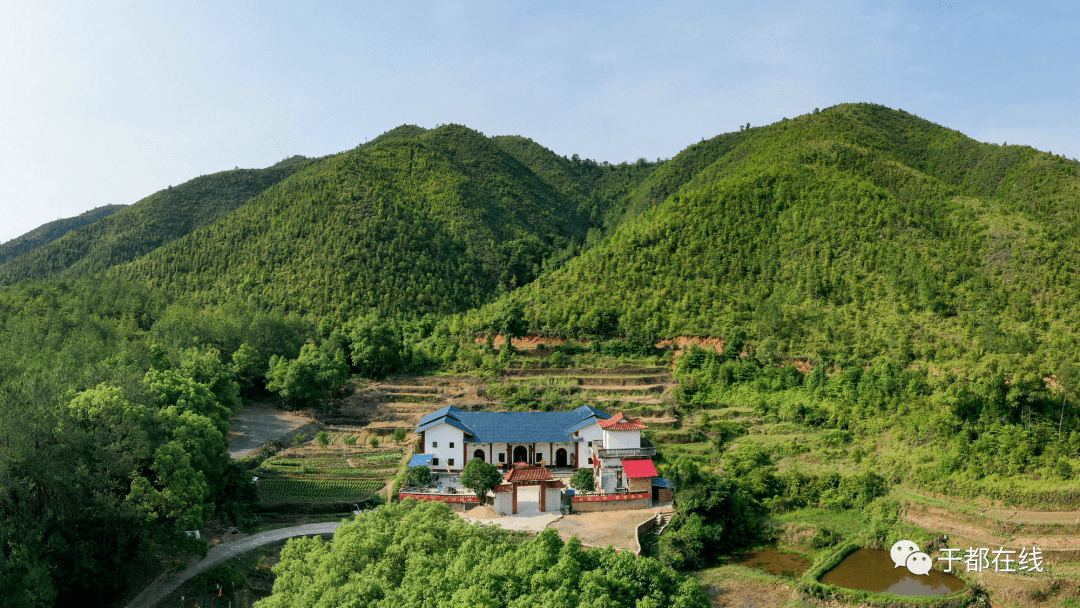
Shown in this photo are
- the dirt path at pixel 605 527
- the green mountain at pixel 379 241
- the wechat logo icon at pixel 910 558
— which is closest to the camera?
the wechat logo icon at pixel 910 558

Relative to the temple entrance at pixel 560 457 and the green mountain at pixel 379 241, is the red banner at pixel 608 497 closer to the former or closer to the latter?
the temple entrance at pixel 560 457

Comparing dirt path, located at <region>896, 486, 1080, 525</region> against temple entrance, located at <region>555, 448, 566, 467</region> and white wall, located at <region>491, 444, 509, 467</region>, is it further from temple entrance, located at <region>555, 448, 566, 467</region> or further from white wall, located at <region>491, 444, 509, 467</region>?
white wall, located at <region>491, 444, 509, 467</region>

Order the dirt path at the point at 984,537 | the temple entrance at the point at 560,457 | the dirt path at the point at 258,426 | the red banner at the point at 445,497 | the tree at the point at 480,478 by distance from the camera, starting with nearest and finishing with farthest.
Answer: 1. the dirt path at the point at 984,537
2. the tree at the point at 480,478
3. the red banner at the point at 445,497
4. the temple entrance at the point at 560,457
5. the dirt path at the point at 258,426

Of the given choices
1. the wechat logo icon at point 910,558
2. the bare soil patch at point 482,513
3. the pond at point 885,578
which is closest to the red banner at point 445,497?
the bare soil patch at point 482,513

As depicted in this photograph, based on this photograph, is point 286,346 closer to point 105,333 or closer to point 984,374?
point 105,333

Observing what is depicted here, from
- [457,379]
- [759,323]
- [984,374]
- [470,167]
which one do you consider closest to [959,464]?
[984,374]

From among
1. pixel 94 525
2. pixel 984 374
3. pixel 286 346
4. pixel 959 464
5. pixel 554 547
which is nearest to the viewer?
pixel 554 547
